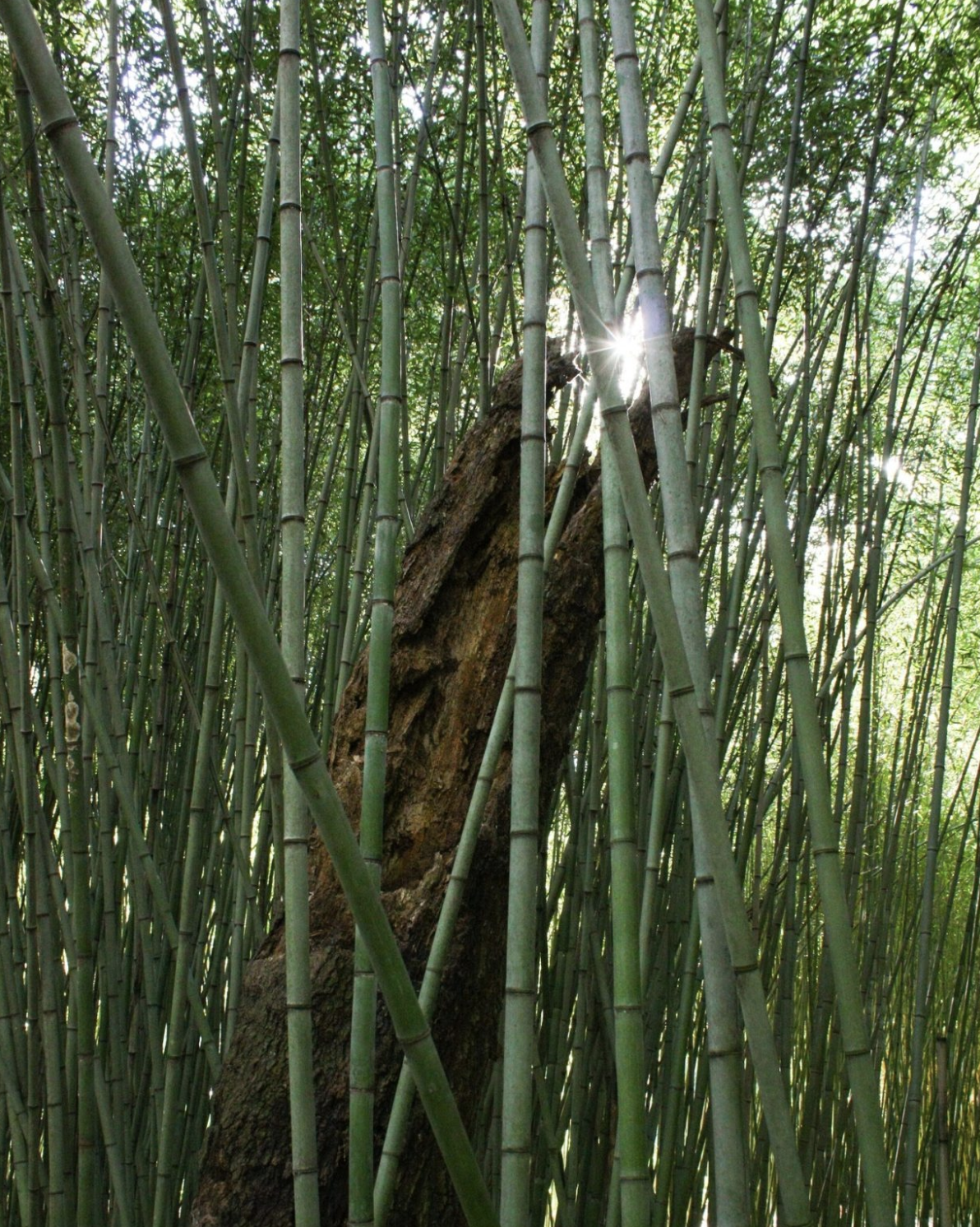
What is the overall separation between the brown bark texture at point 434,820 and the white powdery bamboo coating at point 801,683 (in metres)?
0.50

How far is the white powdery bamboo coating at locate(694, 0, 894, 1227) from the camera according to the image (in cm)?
61

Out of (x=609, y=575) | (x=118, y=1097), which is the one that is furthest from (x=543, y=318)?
(x=118, y=1097)

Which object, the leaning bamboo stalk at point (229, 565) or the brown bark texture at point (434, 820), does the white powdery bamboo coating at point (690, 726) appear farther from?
the brown bark texture at point (434, 820)

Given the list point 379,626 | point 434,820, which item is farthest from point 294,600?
point 434,820

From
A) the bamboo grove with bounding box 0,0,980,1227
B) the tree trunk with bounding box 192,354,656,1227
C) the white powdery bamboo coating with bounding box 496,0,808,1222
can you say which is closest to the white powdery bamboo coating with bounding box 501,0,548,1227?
the bamboo grove with bounding box 0,0,980,1227

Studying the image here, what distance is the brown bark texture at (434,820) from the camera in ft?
3.36

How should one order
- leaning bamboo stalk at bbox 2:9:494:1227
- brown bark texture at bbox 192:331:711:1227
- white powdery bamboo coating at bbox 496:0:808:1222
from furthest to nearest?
brown bark texture at bbox 192:331:711:1227
white powdery bamboo coating at bbox 496:0:808:1222
leaning bamboo stalk at bbox 2:9:494:1227

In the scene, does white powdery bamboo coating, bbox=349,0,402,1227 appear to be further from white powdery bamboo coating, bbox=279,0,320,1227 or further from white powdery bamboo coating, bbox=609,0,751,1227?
white powdery bamboo coating, bbox=609,0,751,1227

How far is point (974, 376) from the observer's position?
1.55 meters

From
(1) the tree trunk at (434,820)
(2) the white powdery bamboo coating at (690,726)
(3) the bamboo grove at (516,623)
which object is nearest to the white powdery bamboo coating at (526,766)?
(3) the bamboo grove at (516,623)

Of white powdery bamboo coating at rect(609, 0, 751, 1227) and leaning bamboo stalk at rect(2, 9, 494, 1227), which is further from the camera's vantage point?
white powdery bamboo coating at rect(609, 0, 751, 1227)

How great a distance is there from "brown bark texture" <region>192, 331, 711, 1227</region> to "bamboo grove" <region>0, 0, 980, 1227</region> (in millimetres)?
39

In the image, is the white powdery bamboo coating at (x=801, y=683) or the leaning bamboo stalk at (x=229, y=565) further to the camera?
the white powdery bamboo coating at (x=801, y=683)

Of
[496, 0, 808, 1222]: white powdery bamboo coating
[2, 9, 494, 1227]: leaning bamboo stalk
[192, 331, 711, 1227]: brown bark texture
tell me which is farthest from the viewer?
[192, 331, 711, 1227]: brown bark texture
